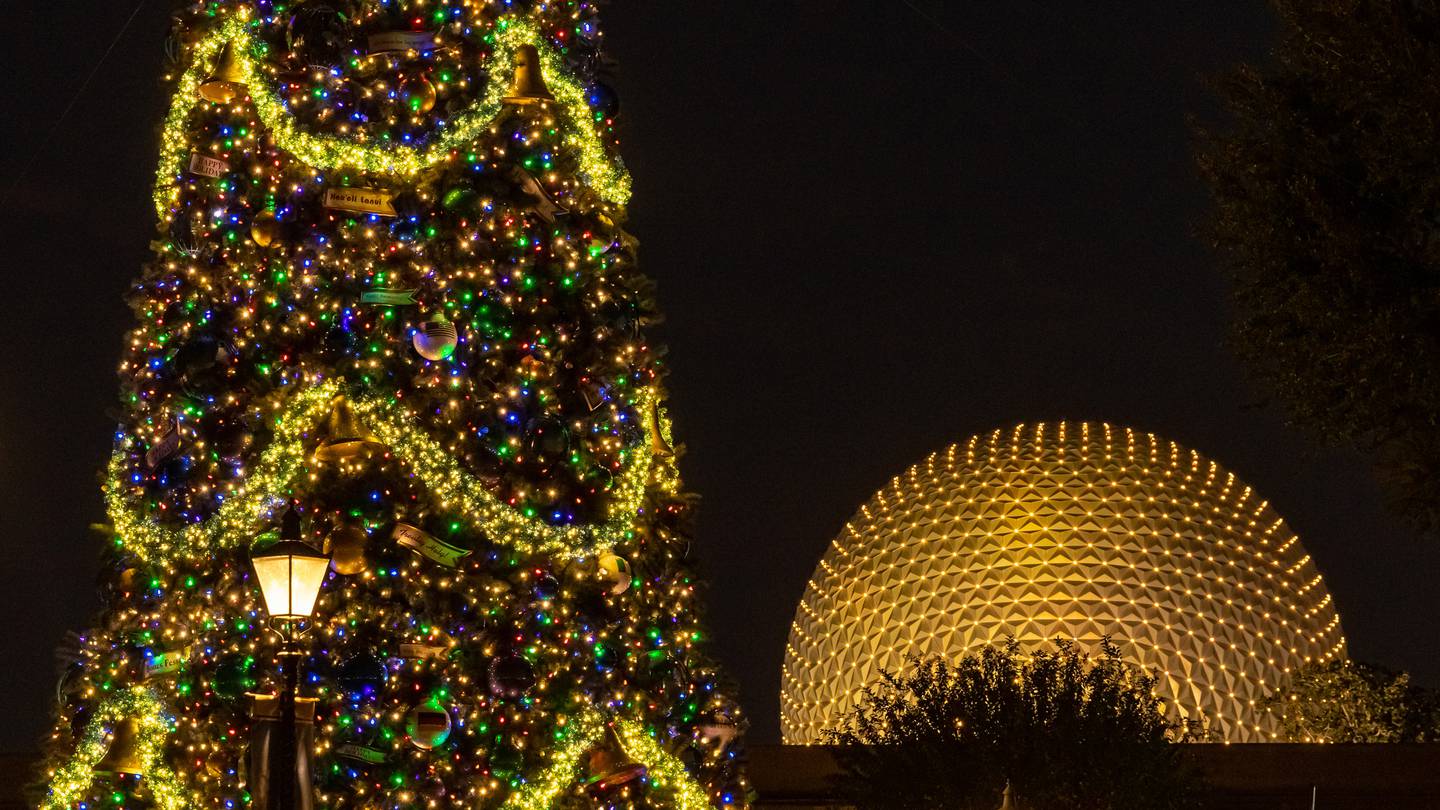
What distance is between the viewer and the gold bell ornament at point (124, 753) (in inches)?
430

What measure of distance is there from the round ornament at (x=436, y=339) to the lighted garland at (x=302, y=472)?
371 mm

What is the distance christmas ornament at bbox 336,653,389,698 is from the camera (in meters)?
10.4

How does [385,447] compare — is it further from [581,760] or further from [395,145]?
[581,760]

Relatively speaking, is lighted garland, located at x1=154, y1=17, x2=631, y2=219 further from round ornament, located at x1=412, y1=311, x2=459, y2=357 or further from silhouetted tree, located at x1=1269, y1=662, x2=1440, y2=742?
silhouetted tree, located at x1=1269, y1=662, x2=1440, y2=742

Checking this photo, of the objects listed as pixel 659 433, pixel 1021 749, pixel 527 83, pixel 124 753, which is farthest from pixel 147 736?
pixel 1021 749

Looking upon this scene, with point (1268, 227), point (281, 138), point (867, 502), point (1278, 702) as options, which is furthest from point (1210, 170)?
point (867, 502)

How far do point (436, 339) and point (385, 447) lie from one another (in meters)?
0.69

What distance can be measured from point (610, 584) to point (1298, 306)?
14.9 ft

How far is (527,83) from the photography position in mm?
11242

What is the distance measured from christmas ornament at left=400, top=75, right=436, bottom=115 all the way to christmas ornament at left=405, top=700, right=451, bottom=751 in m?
3.41

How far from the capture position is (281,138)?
1095 cm

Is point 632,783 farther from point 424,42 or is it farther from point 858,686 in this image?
point 858,686

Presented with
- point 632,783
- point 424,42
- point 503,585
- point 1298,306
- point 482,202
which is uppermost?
point 424,42

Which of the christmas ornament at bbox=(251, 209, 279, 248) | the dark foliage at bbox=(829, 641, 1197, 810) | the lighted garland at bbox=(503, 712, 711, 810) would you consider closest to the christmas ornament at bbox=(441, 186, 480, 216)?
the christmas ornament at bbox=(251, 209, 279, 248)
